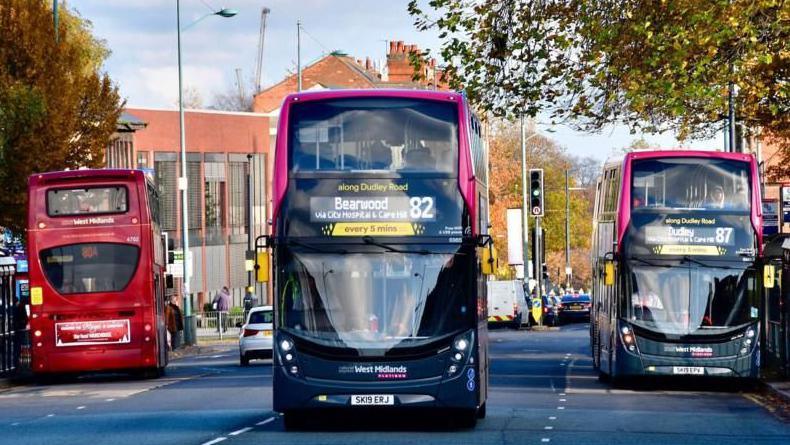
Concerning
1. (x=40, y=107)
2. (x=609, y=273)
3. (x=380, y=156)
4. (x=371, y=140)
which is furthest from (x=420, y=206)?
(x=40, y=107)

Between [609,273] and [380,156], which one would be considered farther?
[609,273]

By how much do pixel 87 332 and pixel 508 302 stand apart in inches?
1381

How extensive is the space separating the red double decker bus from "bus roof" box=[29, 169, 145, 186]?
0.02 metres

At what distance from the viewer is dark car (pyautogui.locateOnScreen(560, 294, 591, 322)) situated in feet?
232

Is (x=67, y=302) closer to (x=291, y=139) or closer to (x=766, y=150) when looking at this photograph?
(x=291, y=139)

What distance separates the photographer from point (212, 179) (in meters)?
81.2

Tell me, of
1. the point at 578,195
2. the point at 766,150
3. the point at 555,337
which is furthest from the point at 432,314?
the point at 578,195

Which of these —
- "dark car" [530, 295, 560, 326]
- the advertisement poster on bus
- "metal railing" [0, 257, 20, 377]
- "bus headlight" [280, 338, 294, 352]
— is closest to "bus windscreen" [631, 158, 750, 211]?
the advertisement poster on bus

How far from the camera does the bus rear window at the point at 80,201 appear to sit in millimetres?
30578

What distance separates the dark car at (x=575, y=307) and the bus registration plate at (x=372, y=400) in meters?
52.7

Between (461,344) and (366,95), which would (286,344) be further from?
(366,95)

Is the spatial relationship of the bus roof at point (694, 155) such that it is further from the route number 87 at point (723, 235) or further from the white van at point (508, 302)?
the white van at point (508, 302)

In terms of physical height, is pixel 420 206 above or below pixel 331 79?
below

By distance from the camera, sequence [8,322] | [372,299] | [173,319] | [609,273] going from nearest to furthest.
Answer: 1. [372,299]
2. [609,273]
3. [8,322]
4. [173,319]
